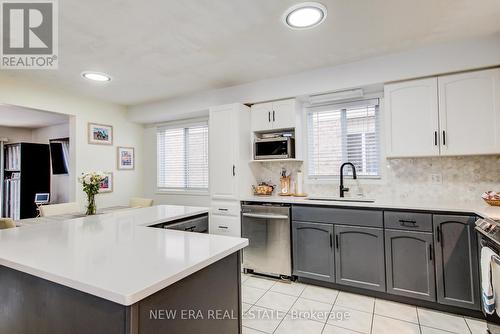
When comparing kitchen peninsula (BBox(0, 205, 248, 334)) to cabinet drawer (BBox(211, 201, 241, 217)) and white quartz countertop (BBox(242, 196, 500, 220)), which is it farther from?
cabinet drawer (BBox(211, 201, 241, 217))

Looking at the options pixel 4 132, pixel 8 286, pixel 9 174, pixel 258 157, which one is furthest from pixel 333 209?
pixel 4 132

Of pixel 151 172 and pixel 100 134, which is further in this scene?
pixel 151 172

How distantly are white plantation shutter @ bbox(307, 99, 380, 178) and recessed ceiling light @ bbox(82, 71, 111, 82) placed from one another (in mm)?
2526

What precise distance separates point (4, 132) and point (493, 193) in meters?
8.48

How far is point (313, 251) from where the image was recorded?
108 inches

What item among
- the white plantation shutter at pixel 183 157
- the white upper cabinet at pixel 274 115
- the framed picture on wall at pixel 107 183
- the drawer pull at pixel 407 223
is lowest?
the drawer pull at pixel 407 223

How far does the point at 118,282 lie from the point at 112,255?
326 millimetres

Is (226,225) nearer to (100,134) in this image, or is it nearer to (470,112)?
(100,134)

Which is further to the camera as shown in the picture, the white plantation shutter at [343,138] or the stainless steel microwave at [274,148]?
the stainless steel microwave at [274,148]

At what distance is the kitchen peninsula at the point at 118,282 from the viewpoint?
34.8 inches

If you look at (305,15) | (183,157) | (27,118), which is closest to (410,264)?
(305,15)

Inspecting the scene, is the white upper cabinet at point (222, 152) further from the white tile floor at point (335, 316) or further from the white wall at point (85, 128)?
the white wall at point (85, 128)

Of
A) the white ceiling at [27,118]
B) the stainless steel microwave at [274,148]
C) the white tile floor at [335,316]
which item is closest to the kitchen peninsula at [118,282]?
the white tile floor at [335,316]

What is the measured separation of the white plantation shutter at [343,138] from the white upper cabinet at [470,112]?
691 mm
